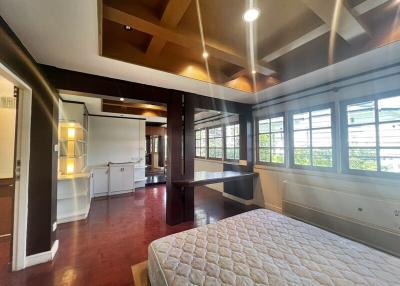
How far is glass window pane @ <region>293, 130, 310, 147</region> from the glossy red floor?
1.81 m

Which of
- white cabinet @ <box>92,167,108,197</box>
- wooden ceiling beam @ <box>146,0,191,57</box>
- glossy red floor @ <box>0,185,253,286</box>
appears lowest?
glossy red floor @ <box>0,185,253,286</box>

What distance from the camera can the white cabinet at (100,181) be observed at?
16.0 feet

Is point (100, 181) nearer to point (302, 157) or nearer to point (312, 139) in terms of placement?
point (302, 157)

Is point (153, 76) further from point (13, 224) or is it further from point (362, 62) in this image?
point (362, 62)

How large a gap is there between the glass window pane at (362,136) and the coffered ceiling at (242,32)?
1.13 m

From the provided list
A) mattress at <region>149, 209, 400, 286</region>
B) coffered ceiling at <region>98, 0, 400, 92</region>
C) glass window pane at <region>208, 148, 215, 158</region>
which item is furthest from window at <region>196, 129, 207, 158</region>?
mattress at <region>149, 209, 400, 286</region>

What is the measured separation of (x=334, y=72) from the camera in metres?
2.57

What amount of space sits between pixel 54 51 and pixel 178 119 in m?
1.86

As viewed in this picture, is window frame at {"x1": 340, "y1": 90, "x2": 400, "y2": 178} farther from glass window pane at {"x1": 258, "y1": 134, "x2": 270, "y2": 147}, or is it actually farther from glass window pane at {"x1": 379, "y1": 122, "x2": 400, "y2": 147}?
glass window pane at {"x1": 258, "y1": 134, "x2": 270, "y2": 147}

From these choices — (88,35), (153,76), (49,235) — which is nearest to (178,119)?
(153,76)

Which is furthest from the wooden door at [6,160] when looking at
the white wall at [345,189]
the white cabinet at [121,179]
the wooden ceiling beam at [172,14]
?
the white wall at [345,189]

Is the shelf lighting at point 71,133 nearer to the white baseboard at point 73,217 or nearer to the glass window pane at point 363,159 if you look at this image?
the white baseboard at point 73,217

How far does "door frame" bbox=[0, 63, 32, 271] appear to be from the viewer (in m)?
1.97

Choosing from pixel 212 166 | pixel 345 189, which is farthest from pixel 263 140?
pixel 212 166
